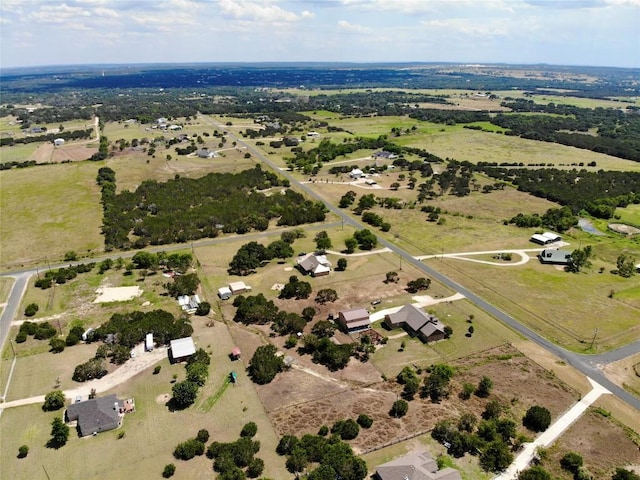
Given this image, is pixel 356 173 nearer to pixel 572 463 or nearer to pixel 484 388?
pixel 484 388

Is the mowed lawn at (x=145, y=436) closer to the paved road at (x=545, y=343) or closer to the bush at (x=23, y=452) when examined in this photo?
the bush at (x=23, y=452)

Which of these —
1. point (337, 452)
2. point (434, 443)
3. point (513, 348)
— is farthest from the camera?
point (513, 348)

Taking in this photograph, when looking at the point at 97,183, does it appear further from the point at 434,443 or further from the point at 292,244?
the point at 434,443

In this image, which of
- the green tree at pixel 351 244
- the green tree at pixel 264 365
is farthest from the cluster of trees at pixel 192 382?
the green tree at pixel 351 244

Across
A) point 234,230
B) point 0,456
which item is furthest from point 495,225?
point 0,456

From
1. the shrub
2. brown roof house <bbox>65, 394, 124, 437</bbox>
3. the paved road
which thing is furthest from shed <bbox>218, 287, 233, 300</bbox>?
the paved road

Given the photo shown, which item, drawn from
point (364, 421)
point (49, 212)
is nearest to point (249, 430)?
point (364, 421)
